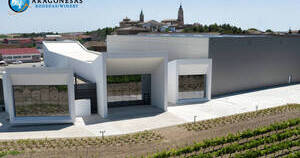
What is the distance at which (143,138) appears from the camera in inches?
614

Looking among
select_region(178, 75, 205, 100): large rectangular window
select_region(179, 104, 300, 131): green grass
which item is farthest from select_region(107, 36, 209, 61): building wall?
select_region(179, 104, 300, 131): green grass

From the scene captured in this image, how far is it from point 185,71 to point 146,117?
258 inches

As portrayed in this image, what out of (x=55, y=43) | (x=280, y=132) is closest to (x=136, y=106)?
(x=280, y=132)

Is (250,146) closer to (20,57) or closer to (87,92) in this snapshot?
(87,92)

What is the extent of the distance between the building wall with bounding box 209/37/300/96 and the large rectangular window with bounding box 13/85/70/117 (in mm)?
14513

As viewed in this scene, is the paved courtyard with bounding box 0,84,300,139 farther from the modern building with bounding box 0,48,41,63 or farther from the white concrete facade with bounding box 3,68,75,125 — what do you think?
the modern building with bounding box 0,48,41,63

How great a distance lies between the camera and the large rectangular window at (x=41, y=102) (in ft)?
74.2

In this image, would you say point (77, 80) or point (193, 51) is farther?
point (193, 51)

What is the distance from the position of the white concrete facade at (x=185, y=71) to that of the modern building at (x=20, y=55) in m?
52.5

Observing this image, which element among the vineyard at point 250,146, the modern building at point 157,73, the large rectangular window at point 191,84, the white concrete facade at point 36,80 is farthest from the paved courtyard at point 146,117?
Answer: the vineyard at point 250,146

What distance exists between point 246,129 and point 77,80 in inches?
540

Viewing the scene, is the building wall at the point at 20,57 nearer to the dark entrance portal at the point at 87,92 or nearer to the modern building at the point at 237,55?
the modern building at the point at 237,55

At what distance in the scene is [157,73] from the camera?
2258 cm

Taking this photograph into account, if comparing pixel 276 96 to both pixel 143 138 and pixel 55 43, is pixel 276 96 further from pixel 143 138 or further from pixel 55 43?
pixel 55 43
